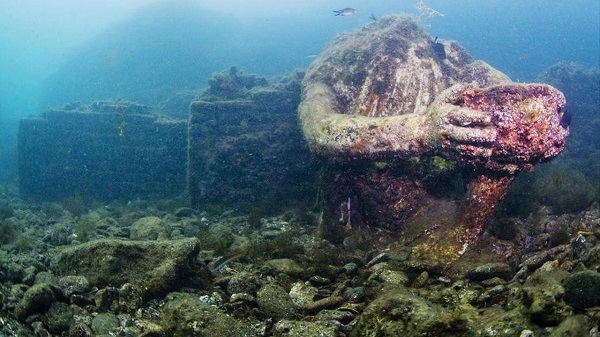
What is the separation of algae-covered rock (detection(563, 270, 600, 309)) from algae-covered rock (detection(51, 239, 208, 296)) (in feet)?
12.5

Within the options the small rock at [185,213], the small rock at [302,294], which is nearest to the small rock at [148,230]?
the small rock at [185,213]

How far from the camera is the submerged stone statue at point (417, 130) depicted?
4.84 m

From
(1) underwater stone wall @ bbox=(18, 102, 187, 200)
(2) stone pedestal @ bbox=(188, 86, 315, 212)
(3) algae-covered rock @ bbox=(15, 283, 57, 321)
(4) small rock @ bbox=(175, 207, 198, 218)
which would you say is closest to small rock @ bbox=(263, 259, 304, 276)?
(3) algae-covered rock @ bbox=(15, 283, 57, 321)

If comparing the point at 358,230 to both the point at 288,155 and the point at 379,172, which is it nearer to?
the point at 379,172

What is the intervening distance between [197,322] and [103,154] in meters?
13.7

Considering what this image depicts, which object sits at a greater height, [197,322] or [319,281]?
[197,322]

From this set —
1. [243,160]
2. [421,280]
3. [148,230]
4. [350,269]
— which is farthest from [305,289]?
[243,160]

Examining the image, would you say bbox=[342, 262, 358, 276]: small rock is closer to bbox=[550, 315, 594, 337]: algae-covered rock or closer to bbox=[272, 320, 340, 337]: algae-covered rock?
bbox=[272, 320, 340, 337]: algae-covered rock

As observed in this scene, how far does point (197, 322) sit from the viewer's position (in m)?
3.29

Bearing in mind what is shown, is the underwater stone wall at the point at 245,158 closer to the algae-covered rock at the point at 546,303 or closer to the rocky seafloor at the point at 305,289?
the rocky seafloor at the point at 305,289

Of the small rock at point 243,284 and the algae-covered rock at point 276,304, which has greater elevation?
the algae-covered rock at point 276,304

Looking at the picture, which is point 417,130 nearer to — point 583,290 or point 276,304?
point 583,290

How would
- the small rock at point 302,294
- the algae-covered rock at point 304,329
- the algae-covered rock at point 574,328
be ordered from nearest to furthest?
1. the algae-covered rock at point 574,328
2. the algae-covered rock at point 304,329
3. the small rock at point 302,294

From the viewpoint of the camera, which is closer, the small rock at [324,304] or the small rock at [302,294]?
the small rock at [324,304]
